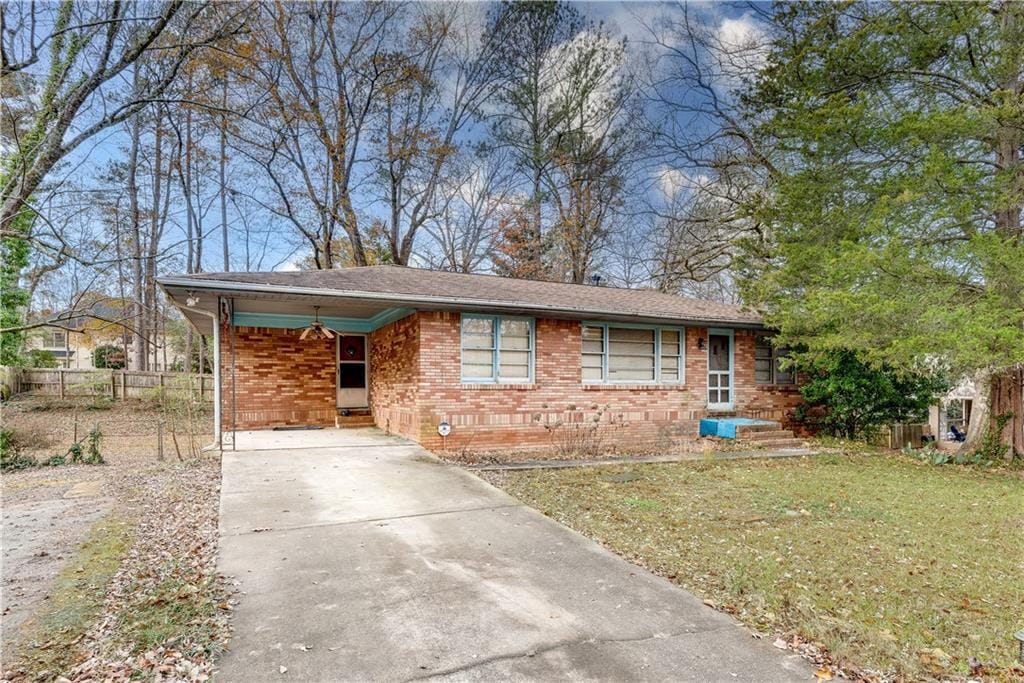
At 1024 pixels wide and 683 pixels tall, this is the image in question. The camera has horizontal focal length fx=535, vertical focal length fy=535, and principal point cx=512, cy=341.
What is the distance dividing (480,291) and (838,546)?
7602 millimetres

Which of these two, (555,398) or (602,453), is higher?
(555,398)

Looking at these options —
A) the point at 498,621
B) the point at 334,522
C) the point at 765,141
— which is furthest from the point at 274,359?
the point at 765,141

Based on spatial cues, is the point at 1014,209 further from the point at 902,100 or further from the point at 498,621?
the point at 498,621

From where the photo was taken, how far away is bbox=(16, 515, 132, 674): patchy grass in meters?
2.98

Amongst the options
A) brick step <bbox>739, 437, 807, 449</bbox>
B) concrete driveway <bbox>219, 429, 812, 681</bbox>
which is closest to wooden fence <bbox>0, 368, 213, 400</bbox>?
concrete driveway <bbox>219, 429, 812, 681</bbox>

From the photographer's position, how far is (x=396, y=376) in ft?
37.1

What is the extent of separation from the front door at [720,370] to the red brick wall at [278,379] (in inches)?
367

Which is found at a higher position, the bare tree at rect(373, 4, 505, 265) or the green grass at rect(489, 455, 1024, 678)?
the bare tree at rect(373, 4, 505, 265)

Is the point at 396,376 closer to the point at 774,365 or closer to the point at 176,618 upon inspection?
the point at 176,618

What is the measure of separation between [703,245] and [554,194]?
8.04 metres

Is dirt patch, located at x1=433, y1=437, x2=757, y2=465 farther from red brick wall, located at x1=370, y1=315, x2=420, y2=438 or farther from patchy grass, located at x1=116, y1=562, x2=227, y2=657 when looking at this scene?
patchy grass, located at x1=116, y1=562, x2=227, y2=657

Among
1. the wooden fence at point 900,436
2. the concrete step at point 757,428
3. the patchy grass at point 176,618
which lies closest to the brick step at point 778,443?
the concrete step at point 757,428

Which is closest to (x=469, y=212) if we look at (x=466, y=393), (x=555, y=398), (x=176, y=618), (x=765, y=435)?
(x=555, y=398)

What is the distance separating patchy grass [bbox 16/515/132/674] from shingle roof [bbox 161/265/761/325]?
447 cm
